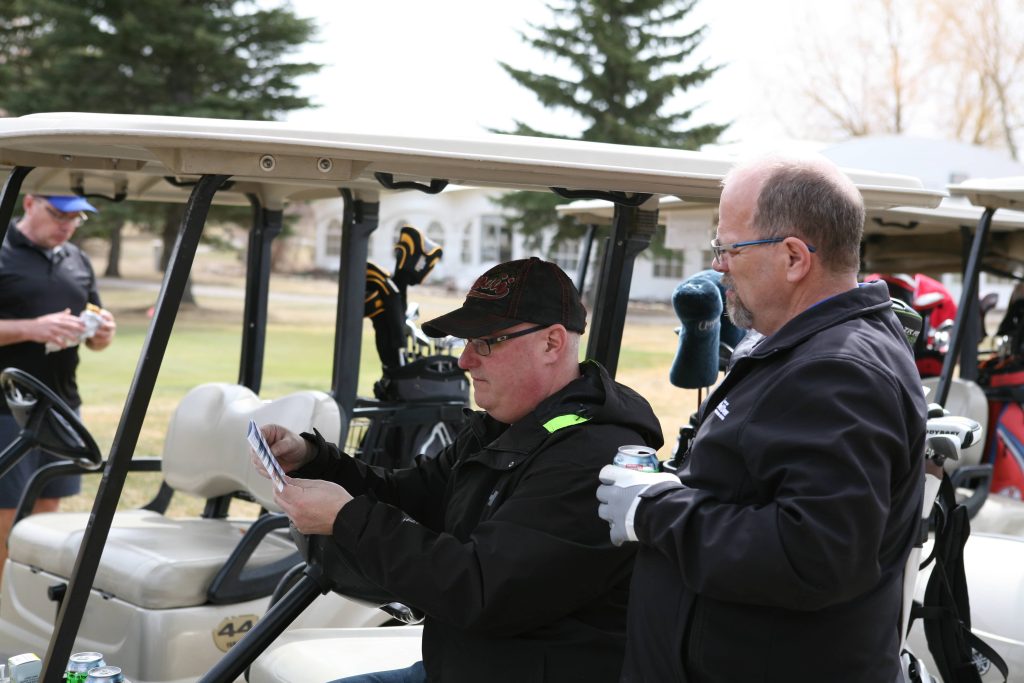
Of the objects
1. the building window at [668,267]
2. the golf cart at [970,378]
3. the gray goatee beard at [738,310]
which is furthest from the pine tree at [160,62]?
the gray goatee beard at [738,310]

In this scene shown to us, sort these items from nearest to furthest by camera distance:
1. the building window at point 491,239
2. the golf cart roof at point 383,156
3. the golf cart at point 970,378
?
the golf cart roof at point 383,156, the golf cart at point 970,378, the building window at point 491,239

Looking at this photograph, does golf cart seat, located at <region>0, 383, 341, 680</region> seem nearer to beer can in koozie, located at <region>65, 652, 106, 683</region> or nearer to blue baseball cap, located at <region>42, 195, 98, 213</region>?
blue baseball cap, located at <region>42, 195, 98, 213</region>

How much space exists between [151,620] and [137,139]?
1.89 metres

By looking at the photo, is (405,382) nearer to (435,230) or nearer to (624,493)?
(624,493)

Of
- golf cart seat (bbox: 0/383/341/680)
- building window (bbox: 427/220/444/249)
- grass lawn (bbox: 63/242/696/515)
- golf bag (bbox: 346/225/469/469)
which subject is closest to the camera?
golf cart seat (bbox: 0/383/341/680)

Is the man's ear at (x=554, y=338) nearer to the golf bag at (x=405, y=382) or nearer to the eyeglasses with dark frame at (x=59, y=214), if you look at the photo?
the golf bag at (x=405, y=382)

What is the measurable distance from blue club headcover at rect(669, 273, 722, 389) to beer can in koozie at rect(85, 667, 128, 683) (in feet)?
6.55

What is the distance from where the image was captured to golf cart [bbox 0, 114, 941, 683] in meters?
2.13

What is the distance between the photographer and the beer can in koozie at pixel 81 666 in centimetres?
209

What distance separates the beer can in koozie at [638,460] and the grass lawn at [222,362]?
139 inches

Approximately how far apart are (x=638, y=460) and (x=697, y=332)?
5.94 ft

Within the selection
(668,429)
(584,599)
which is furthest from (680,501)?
(668,429)

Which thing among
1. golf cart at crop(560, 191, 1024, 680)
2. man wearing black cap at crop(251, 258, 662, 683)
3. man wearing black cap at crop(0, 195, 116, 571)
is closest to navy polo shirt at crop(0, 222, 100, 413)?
man wearing black cap at crop(0, 195, 116, 571)

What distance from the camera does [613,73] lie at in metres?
25.8
